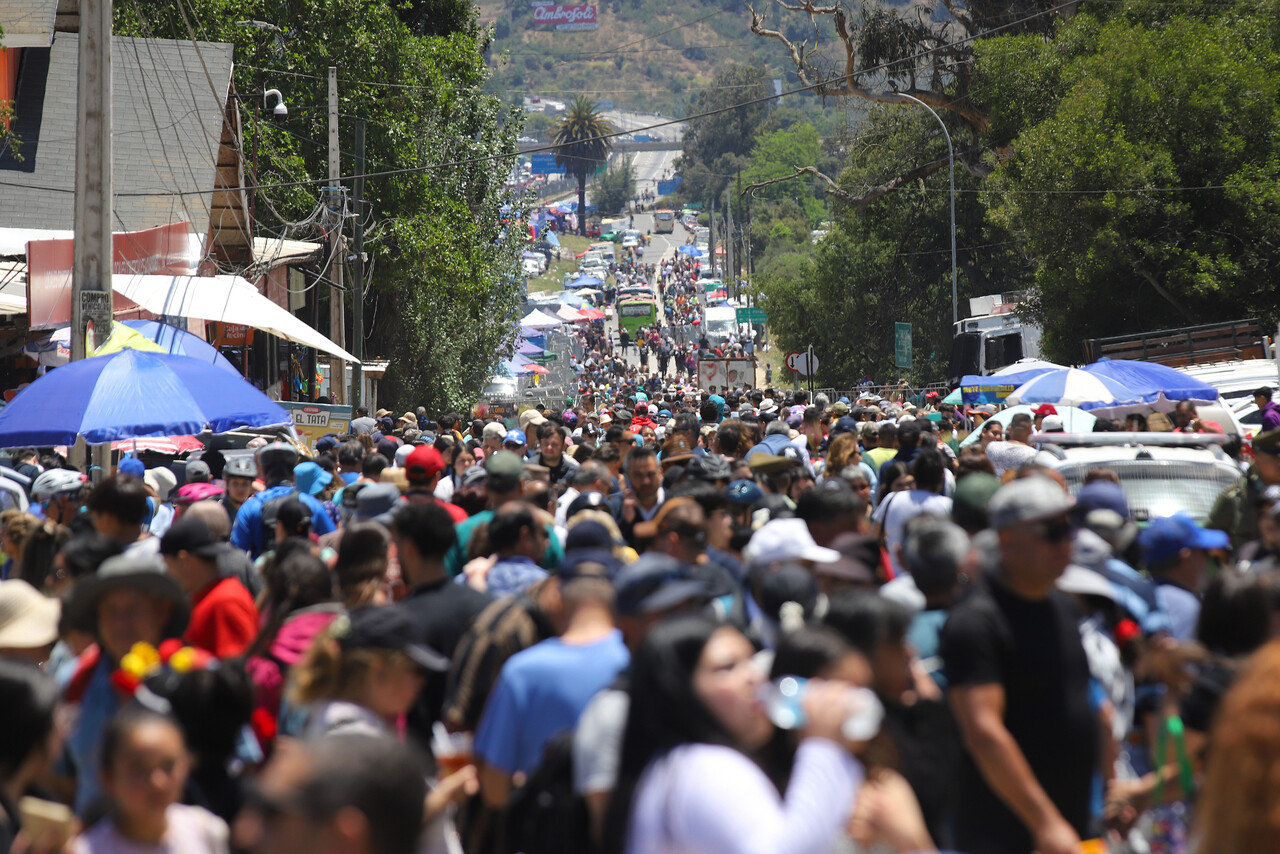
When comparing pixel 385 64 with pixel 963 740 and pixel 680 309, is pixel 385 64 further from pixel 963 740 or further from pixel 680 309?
pixel 680 309

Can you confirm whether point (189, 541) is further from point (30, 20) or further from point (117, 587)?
point (30, 20)

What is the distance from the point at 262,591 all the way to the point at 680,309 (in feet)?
298

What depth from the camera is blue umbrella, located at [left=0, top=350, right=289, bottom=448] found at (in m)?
9.35

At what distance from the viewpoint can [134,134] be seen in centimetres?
2344

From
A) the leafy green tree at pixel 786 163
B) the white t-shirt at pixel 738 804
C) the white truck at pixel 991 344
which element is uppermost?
the leafy green tree at pixel 786 163

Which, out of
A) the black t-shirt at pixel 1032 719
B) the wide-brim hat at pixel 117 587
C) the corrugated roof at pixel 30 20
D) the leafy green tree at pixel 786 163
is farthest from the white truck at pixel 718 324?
the black t-shirt at pixel 1032 719

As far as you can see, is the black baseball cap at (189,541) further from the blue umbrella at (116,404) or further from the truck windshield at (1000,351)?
the truck windshield at (1000,351)

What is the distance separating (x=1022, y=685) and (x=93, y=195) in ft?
33.8

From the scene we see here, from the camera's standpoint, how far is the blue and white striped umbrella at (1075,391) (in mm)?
14438

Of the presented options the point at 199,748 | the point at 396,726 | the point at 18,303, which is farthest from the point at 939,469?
the point at 18,303

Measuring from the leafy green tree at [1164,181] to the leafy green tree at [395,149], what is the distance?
43.8 ft

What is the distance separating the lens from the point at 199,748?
12.9 feet

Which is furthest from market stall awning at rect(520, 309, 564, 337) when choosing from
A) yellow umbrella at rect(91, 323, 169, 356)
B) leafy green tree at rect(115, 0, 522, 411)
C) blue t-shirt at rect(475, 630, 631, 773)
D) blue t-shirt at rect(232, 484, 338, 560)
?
blue t-shirt at rect(475, 630, 631, 773)

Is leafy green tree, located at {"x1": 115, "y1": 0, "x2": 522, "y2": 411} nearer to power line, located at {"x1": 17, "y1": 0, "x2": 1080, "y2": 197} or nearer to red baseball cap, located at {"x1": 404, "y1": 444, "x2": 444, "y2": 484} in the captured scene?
power line, located at {"x1": 17, "y1": 0, "x2": 1080, "y2": 197}
